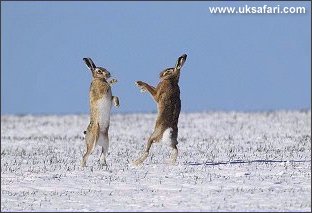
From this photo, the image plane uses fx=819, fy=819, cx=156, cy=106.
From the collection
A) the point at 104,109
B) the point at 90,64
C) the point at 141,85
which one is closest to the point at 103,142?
the point at 104,109

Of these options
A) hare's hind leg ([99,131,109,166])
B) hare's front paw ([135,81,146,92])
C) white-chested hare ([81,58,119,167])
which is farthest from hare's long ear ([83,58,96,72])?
hare's hind leg ([99,131,109,166])

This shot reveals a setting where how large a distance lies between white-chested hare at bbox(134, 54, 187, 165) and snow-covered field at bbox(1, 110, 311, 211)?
58 centimetres

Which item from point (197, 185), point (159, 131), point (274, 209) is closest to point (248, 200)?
point (274, 209)

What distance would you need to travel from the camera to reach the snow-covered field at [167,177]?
43.6 ft

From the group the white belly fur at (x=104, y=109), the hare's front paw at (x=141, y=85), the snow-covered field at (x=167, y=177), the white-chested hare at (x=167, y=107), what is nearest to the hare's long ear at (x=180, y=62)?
the white-chested hare at (x=167, y=107)

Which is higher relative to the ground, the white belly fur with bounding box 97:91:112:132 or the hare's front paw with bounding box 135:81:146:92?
the hare's front paw with bounding box 135:81:146:92

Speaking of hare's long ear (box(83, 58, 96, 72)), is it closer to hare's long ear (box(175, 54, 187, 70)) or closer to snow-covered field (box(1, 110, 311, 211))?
hare's long ear (box(175, 54, 187, 70))

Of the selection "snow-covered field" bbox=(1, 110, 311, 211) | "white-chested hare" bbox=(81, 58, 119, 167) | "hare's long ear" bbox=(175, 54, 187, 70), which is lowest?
"snow-covered field" bbox=(1, 110, 311, 211)

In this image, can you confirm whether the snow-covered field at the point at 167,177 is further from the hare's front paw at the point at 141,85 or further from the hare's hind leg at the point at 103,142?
the hare's front paw at the point at 141,85

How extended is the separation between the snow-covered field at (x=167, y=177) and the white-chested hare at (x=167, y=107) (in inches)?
22.9

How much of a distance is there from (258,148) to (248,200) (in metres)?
10.1

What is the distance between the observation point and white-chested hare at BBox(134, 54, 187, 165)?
18750mm

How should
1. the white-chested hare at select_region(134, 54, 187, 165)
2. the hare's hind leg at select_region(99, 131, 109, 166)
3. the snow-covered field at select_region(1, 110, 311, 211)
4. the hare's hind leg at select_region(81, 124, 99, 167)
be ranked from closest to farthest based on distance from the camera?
the snow-covered field at select_region(1, 110, 311, 211)
the white-chested hare at select_region(134, 54, 187, 165)
the hare's hind leg at select_region(81, 124, 99, 167)
the hare's hind leg at select_region(99, 131, 109, 166)

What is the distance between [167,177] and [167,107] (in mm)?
2865
